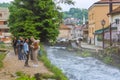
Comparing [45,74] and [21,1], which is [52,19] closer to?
[21,1]

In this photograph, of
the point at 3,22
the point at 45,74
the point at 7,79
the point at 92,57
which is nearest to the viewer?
the point at 7,79

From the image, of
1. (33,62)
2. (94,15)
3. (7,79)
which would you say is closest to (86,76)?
(33,62)

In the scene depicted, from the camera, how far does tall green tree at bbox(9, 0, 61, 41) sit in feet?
143

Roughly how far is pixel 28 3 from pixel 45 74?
26342 millimetres

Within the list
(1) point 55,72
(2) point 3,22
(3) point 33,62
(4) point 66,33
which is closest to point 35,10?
(3) point 33,62

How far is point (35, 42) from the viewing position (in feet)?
73.7

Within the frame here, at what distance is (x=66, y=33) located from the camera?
123 metres

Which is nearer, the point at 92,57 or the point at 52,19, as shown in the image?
the point at 92,57

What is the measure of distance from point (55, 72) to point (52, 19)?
24885 millimetres

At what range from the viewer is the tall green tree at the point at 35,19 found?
43594mm

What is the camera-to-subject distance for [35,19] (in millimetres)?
44500

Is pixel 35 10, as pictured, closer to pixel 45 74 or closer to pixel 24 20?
pixel 24 20

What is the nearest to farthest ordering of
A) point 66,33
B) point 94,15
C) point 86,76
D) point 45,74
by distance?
1. point 45,74
2. point 86,76
3. point 94,15
4. point 66,33

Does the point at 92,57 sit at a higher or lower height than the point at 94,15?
lower
